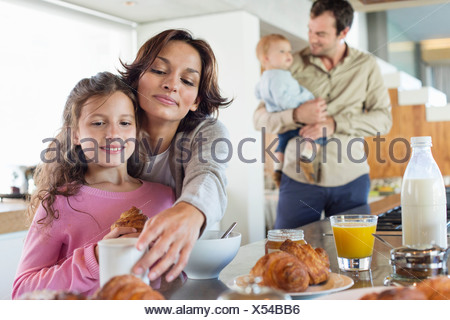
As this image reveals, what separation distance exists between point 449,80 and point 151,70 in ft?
1.33

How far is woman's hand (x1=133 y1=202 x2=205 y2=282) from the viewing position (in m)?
0.27

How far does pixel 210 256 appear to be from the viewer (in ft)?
1.10

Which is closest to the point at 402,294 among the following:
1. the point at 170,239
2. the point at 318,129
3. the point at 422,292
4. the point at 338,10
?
the point at 422,292

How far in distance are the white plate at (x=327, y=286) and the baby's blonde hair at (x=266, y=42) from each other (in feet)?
1.39

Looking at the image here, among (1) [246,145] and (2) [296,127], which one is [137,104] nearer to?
(1) [246,145]

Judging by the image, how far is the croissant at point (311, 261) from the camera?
1.00 feet

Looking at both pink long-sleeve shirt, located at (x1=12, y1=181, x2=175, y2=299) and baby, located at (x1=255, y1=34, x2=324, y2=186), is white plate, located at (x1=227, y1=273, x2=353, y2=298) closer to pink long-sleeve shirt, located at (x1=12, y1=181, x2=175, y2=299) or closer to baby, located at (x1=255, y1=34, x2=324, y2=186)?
pink long-sleeve shirt, located at (x1=12, y1=181, x2=175, y2=299)

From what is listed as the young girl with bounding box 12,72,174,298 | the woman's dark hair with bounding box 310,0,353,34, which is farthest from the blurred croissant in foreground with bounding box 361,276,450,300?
the woman's dark hair with bounding box 310,0,353,34

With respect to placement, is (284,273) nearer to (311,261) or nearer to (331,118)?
(311,261)

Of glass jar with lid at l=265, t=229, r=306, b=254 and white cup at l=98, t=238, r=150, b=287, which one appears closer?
white cup at l=98, t=238, r=150, b=287

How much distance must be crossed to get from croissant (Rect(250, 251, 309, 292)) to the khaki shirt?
1.45ft

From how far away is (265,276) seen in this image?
287 mm

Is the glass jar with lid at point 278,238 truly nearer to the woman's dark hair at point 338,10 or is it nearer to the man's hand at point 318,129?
the man's hand at point 318,129

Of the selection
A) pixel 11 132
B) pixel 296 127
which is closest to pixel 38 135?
pixel 11 132
